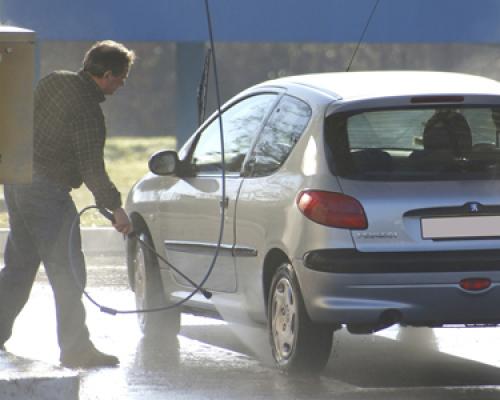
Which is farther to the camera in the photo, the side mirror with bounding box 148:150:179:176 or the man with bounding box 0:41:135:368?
the side mirror with bounding box 148:150:179:176

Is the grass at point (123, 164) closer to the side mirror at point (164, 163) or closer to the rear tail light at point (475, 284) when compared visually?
the side mirror at point (164, 163)

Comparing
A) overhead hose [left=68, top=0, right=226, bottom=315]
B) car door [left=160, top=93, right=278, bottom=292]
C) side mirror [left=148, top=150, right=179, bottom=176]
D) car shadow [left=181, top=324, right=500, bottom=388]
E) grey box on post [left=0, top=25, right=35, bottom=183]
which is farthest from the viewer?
side mirror [left=148, top=150, right=179, bottom=176]

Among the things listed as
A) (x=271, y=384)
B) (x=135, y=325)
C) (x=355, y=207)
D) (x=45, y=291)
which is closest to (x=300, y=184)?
(x=355, y=207)

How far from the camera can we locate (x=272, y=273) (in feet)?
30.2

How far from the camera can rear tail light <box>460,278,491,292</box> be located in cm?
847

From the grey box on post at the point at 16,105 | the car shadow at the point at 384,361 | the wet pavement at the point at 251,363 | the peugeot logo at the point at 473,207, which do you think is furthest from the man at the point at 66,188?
the peugeot logo at the point at 473,207

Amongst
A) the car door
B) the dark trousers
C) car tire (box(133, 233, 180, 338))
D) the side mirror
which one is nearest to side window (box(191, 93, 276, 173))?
the car door

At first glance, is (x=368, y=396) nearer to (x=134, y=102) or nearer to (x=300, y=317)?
(x=300, y=317)

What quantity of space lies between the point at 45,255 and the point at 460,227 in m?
2.35

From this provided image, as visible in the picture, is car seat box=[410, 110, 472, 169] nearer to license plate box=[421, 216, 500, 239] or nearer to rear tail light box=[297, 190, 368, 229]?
license plate box=[421, 216, 500, 239]

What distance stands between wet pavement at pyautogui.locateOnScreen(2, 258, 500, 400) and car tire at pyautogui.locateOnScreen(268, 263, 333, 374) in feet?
0.28

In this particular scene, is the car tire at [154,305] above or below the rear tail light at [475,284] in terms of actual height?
A: below

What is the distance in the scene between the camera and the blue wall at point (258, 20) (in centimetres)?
Result: 2041

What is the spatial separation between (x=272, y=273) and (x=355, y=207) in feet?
2.95
